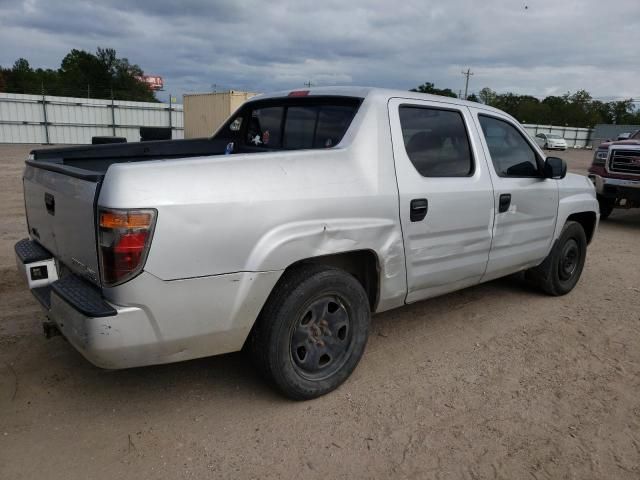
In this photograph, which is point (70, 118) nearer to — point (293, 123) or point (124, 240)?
point (293, 123)

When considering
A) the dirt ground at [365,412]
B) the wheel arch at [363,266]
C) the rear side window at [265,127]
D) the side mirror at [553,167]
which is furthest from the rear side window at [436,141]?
the dirt ground at [365,412]

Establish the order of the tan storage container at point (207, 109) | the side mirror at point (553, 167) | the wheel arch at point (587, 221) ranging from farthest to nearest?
the tan storage container at point (207, 109)
the wheel arch at point (587, 221)
the side mirror at point (553, 167)

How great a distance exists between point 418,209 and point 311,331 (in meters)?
1.03

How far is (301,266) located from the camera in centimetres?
296

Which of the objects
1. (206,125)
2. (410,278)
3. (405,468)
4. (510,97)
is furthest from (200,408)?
(510,97)

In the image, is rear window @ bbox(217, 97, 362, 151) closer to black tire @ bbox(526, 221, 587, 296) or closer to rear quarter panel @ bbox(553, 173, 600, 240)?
rear quarter panel @ bbox(553, 173, 600, 240)

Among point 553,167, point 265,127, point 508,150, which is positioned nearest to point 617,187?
point 553,167

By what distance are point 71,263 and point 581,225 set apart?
473 centimetres

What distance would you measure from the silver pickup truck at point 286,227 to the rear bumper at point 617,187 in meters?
5.91

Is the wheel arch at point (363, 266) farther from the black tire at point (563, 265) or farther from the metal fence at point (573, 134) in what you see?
the metal fence at point (573, 134)

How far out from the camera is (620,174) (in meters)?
9.48

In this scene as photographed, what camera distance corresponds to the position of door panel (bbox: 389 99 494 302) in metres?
3.31

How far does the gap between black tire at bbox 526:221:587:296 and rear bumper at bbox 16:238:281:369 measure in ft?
10.6

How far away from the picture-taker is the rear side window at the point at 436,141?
341 centimetres
